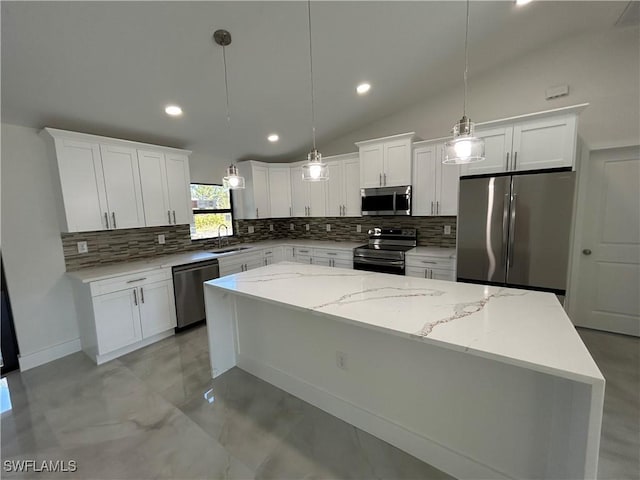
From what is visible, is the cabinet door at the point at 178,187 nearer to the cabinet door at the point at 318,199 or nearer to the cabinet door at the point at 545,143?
the cabinet door at the point at 318,199

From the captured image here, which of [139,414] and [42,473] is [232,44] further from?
[42,473]

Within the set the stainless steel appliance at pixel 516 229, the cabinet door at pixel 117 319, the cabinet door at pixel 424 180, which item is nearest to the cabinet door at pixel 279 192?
the cabinet door at pixel 424 180

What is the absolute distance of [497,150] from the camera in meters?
2.93

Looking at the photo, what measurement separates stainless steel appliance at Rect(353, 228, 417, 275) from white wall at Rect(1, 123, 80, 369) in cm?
347

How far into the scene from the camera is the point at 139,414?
208 centimetres

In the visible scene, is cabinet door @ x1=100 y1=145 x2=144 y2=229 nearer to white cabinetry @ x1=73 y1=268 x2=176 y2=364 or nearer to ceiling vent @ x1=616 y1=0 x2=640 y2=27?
white cabinetry @ x1=73 y1=268 x2=176 y2=364

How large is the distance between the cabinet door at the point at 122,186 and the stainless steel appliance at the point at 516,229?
147 inches

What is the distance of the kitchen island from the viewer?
113cm

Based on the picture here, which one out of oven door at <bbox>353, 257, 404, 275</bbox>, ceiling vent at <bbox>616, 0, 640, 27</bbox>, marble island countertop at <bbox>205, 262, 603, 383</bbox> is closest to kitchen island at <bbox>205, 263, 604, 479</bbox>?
marble island countertop at <bbox>205, 262, 603, 383</bbox>

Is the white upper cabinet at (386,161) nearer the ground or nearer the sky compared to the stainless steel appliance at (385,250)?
nearer the sky

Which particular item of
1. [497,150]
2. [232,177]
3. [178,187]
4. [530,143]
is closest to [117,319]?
[178,187]

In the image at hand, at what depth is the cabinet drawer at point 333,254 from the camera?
4.12 m

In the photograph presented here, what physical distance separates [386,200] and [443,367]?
8.87 ft
